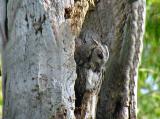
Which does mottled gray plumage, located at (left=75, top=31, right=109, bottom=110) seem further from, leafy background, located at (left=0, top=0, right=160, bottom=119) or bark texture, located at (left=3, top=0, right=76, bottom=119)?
leafy background, located at (left=0, top=0, right=160, bottom=119)

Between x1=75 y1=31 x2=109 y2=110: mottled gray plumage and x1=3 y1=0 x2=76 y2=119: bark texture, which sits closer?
x1=3 y1=0 x2=76 y2=119: bark texture

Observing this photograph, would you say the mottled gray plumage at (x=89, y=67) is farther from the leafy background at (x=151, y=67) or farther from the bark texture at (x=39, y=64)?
the leafy background at (x=151, y=67)

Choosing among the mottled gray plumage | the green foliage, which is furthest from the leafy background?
the mottled gray plumage

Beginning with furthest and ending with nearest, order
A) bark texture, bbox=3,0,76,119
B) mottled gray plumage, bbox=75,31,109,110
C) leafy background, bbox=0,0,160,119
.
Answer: leafy background, bbox=0,0,160,119
mottled gray plumage, bbox=75,31,109,110
bark texture, bbox=3,0,76,119

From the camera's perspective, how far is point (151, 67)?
8664 millimetres

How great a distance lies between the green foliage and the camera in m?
7.01

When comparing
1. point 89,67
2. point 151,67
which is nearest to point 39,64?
point 89,67

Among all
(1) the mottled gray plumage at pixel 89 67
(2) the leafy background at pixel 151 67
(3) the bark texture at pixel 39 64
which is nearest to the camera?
(3) the bark texture at pixel 39 64

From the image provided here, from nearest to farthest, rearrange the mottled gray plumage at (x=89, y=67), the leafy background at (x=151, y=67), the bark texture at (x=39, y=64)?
1. the bark texture at (x=39, y=64)
2. the mottled gray plumage at (x=89, y=67)
3. the leafy background at (x=151, y=67)

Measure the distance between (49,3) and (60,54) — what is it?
0.90ft

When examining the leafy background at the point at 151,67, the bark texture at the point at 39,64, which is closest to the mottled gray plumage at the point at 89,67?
the bark texture at the point at 39,64

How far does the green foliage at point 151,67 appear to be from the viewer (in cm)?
701

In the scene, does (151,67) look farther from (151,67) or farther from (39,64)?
(39,64)

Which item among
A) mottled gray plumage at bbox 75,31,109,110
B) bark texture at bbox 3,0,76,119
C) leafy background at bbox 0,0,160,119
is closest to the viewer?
bark texture at bbox 3,0,76,119
